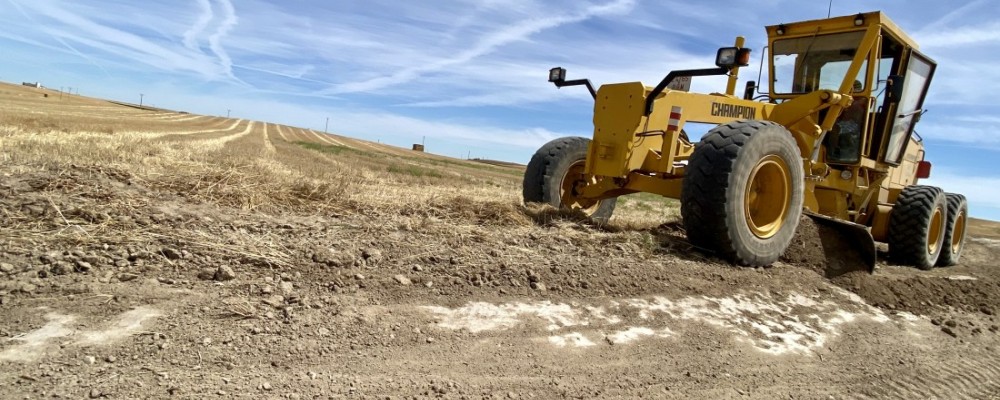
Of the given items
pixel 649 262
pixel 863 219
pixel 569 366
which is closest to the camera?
pixel 569 366

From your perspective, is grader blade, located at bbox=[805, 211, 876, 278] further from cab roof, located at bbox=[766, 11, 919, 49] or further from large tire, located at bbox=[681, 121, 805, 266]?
cab roof, located at bbox=[766, 11, 919, 49]

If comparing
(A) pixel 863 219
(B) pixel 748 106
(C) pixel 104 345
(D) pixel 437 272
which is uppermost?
(B) pixel 748 106

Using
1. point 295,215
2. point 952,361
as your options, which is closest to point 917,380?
point 952,361

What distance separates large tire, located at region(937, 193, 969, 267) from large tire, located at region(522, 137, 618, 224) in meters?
4.97

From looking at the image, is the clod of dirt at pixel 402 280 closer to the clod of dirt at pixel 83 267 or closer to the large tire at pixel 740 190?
the clod of dirt at pixel 83 267

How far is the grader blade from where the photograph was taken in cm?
522

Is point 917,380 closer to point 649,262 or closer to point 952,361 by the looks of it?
point 952,361

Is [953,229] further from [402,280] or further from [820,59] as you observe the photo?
[402,280]

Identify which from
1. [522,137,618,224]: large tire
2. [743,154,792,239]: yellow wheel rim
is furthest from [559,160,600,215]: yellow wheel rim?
[743,154,792,239]: yellow wheel rim

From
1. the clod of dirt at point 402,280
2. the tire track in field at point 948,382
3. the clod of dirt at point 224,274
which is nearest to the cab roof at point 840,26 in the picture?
the tire track in field at point 948,382

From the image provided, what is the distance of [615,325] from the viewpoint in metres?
3.29

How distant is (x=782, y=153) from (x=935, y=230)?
4523 mm

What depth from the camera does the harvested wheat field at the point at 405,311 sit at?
234 cm

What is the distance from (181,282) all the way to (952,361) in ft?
15.5
